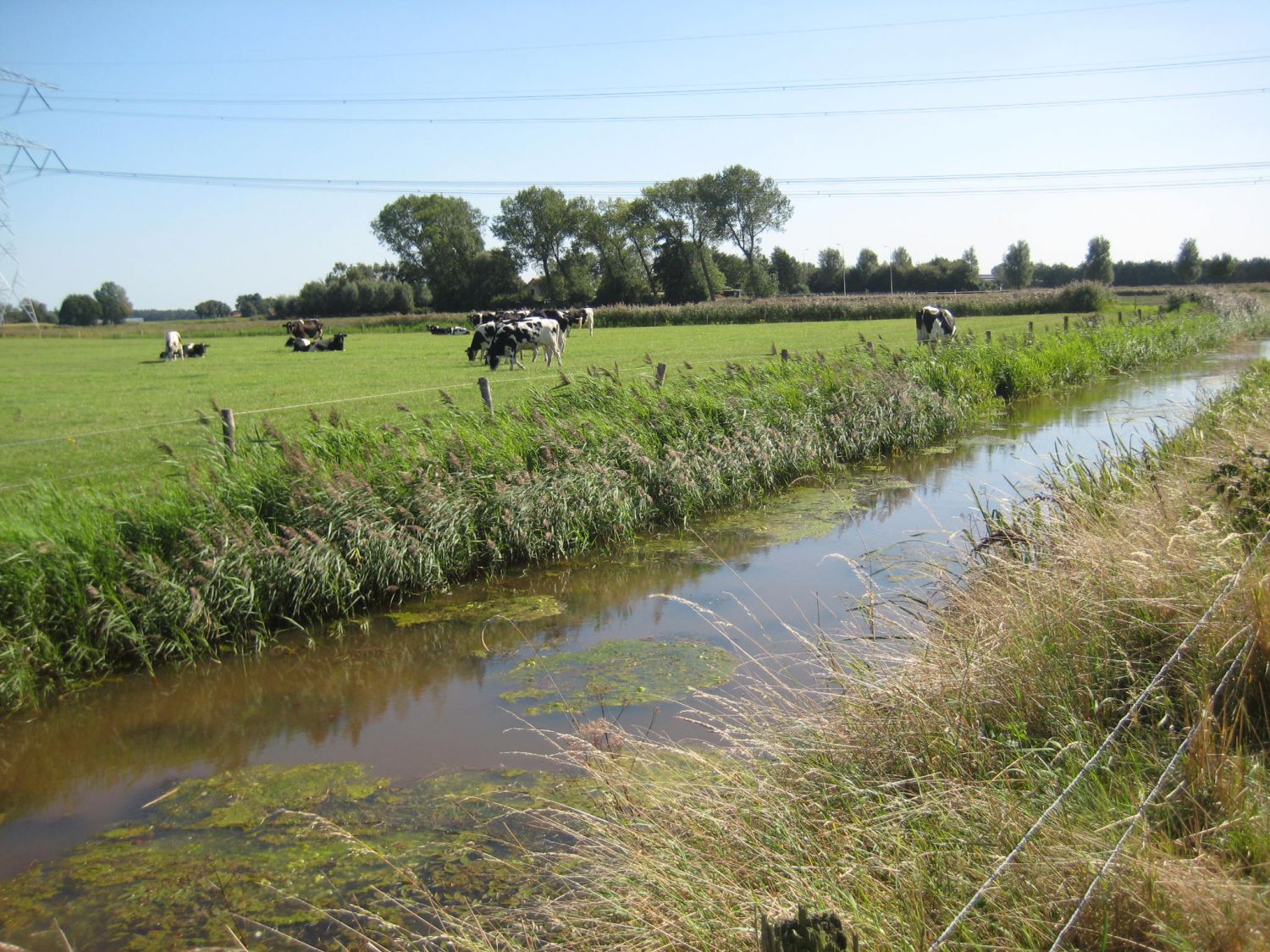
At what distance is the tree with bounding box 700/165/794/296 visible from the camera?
3969 inches

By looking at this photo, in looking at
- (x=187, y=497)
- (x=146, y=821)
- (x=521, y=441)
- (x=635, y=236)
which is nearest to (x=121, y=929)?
(x=146, y=821)

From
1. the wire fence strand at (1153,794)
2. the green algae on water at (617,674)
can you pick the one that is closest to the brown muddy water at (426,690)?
the green algae on water at (617,674)

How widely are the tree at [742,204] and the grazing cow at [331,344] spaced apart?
66340 mm

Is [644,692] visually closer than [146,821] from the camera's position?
No

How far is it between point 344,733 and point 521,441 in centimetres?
519

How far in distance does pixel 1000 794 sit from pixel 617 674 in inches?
174

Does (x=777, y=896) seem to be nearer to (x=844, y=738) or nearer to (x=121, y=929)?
(x=844, y=738)

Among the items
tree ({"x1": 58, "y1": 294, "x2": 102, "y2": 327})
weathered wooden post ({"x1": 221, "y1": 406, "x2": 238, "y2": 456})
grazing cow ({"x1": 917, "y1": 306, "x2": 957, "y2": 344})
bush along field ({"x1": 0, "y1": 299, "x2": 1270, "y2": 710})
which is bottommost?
bush along field ({"x1": 0, "y1": 299, "x2": 1270, "y2": 710})

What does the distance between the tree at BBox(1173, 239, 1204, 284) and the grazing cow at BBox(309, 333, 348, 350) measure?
7306cm

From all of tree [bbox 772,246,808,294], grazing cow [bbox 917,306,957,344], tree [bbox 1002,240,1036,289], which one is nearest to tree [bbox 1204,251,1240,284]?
tree [bbox 1002,240,1036,289]

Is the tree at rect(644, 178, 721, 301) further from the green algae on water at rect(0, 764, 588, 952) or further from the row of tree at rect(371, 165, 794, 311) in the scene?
the green algae on water at rect(0, 764, 588, 952)

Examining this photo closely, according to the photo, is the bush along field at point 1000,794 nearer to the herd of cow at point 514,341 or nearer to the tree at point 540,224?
the herd of cow at point 514,341

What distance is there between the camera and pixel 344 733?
23.0 ft

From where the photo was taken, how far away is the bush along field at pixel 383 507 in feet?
26.0
